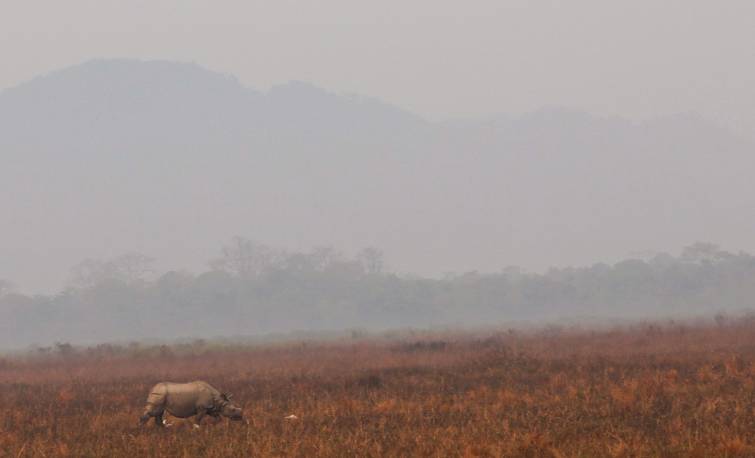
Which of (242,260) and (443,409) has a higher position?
(242,260)

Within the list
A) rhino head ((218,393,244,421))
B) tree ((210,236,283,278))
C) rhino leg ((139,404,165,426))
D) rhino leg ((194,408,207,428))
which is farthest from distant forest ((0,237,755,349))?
rhino leg ((139,404,165,426))

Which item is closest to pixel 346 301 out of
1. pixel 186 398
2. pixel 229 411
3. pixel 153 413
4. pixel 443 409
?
pixel 443 409

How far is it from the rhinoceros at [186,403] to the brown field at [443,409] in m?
0.29

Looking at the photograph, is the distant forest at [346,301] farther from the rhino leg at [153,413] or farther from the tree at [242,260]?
the rhino leg at [153,413]

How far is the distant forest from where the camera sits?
286 feet

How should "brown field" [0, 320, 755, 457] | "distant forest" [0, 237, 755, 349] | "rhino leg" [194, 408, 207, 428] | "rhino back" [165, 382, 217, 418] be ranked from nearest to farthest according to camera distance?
"brown field" [0, 320, 755, 457] < "rhino back" [165, 382, 217, 418] < "rhino leg" [194, 408, 207, 428] < "distant forest" [0, 237, 755, 349]

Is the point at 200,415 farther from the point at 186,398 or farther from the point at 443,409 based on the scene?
the point at 443,409

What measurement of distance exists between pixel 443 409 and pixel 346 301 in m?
81.7

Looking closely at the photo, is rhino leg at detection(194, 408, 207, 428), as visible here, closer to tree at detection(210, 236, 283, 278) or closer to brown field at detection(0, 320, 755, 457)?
brown field at detection(0, 320, 755, 457)

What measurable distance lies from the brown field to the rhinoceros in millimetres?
289

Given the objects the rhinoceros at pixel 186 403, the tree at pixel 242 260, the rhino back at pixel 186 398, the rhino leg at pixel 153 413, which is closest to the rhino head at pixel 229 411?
the rhinoceros at pixel 186 403

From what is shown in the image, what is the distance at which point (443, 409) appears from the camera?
1346 centimetres

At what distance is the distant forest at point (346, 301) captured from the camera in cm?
8719

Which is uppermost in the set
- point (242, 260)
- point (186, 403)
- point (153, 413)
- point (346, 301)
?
point (242, 260)
